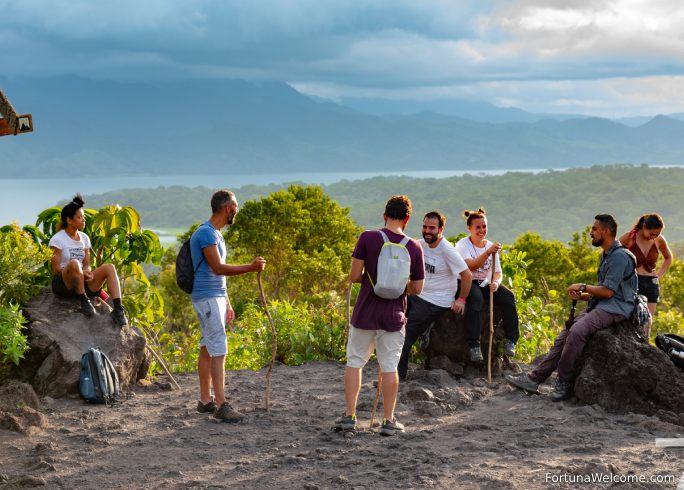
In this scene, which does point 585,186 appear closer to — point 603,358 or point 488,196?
point 488,196

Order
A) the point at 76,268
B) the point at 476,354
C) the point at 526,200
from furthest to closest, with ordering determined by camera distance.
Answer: the point at 526,200, the point at 476,354, the point at 76,268

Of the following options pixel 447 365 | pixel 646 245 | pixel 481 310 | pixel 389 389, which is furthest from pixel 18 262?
pixel 646 245

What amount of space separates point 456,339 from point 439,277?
0.85 metres

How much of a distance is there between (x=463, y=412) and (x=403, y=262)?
6.03ft

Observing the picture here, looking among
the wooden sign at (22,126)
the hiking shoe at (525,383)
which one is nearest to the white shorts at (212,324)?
the wooden sign at (22,126)

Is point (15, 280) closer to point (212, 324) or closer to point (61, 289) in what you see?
point (61, 289)

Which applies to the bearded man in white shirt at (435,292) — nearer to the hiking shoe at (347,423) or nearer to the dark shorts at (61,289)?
the hiking shoe at (347,423)

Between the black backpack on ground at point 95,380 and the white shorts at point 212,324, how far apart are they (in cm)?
129

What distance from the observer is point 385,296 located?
14.6 ft

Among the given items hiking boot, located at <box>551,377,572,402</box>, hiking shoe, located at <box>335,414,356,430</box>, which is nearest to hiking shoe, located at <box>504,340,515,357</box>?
hiking boot, located at <box>551,377,572,402</box>

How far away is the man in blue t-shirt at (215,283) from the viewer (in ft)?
15.6

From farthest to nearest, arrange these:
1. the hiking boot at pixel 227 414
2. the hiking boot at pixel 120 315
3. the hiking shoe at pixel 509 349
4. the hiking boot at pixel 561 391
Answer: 1. the hiking shoe at pixel 509 349
2. the hiking boot at pixel 120 315
3. the hiking boot at pixel 561 391
4. the hiking boot at pixel 227 414

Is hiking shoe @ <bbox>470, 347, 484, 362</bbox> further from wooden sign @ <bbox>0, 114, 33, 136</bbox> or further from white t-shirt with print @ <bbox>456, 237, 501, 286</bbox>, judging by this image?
wooden sign @ <bbox>0, 114, 33, 136</bbox>

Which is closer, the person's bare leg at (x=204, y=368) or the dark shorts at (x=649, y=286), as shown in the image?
the person's bare leg at (x=204, y=368)
